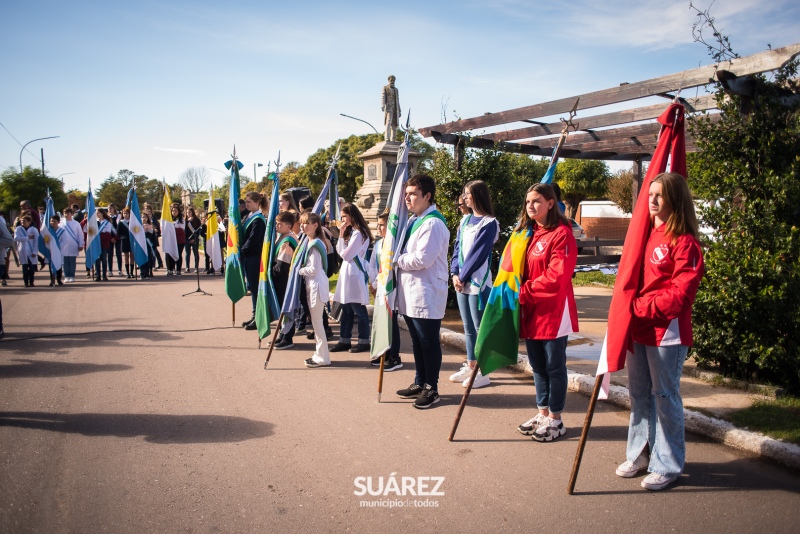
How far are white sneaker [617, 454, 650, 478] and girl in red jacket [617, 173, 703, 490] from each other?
0.08 metres

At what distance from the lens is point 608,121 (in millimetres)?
9297

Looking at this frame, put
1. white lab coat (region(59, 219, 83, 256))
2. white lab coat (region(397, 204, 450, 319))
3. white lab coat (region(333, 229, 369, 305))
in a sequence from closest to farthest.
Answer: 1. white lab coat (region(397, 204, 450, 319))
2. white lab coat (region(333, 229, 369, 305))
3. white lab coat (region(59, 219, 83, 256))

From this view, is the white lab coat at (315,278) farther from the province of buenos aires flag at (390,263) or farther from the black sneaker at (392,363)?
the province of buenos aires flag at (390,263)

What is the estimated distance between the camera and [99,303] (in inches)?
460

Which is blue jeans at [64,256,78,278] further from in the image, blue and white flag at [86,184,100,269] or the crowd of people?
the crowd of people

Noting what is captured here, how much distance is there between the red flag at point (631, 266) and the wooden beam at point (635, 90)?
0.41m

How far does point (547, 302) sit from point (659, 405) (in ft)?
3.58

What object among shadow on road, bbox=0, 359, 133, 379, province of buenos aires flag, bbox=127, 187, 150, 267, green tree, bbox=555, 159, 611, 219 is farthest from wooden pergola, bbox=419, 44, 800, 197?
green tree, bbox=555, 159, 611, 219

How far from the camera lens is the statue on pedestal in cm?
1570

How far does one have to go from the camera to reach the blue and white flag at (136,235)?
50.9 ft

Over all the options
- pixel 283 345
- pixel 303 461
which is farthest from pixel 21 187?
pixel 303 461

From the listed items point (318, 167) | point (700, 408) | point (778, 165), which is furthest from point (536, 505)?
point (318, 167)

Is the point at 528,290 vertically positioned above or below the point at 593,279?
above

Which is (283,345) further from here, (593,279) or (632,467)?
(593,279)
